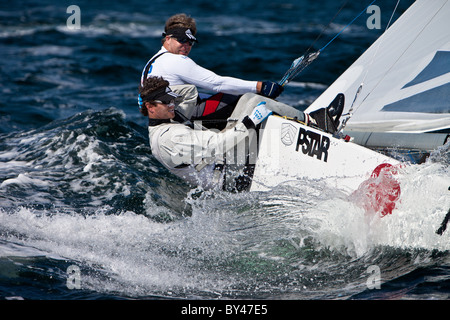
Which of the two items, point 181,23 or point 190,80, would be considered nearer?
point 190,80

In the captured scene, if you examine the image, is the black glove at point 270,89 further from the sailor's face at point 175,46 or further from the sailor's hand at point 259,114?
the sailor's face at point 175,46

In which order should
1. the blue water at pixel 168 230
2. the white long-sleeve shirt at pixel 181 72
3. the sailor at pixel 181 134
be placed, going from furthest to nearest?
1. the white long-sleeve shirt at pixel 181 72
2. the sailor at pixel 181 134
3. the blue water at pixel 168 230

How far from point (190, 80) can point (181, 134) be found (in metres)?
0.54

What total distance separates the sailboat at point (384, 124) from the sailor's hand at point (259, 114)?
8 centimetres

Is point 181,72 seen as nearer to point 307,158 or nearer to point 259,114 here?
point 259,114

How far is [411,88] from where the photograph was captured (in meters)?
3.99

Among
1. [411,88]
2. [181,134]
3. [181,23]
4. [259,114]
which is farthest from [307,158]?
[181,23]

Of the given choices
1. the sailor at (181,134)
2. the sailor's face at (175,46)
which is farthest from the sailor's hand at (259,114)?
the sailor's face at (175,46)

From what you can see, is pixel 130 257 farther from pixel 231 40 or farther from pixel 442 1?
Result: pixel 231 40

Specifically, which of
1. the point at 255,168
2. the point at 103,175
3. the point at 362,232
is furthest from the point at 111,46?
the point at 362,232

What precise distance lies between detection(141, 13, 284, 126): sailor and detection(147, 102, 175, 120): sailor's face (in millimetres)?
230

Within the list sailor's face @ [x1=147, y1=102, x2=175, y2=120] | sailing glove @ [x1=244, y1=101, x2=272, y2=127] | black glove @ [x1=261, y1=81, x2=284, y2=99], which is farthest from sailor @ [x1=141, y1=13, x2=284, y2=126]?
sailing glove @ [x1=244, y1=101, x2=272, y2=127]

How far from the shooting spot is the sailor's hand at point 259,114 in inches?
148
